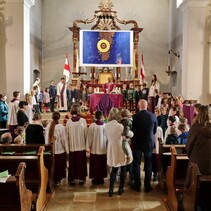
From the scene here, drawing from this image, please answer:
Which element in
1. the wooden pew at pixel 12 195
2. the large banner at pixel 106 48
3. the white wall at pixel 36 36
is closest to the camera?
the wooden pew at pixel 12 195

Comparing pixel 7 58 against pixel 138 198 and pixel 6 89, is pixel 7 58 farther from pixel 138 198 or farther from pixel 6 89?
pixel 138 198

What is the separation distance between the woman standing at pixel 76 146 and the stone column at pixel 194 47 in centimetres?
839

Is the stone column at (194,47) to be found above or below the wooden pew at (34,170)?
above

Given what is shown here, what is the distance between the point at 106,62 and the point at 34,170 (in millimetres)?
12028

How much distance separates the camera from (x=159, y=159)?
6691 millimetres

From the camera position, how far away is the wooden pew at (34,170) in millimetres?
5523

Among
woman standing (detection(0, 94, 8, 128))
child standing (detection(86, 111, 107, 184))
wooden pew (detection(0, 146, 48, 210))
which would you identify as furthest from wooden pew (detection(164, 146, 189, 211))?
woman standing (detection(0, 94, 8, 128))

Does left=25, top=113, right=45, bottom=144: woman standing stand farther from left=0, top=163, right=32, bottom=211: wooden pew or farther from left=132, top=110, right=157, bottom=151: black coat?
left=0, top=163, right=32, bottom=211: wooden pew

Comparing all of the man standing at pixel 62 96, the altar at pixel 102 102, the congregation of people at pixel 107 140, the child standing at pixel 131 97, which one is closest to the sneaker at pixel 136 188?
the congregation of people at pixel 107 140

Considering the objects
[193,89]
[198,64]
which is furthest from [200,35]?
[193,89]

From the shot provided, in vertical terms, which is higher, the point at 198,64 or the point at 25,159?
the point at 198,64

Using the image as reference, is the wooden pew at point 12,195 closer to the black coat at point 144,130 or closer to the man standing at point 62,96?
the black coat at point 144,130

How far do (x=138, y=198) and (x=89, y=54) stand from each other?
1191 cm

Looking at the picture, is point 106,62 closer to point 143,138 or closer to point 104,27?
point 104,27
